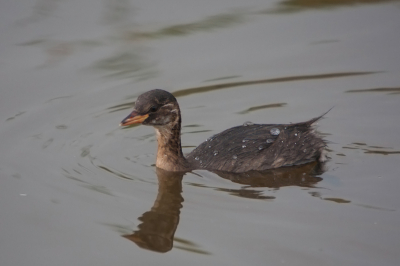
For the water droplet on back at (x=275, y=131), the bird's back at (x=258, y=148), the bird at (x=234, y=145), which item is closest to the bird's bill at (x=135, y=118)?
the bird at (x=234, y=145)

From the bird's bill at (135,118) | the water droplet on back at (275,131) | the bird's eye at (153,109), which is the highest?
the bird's eye at (153,109)

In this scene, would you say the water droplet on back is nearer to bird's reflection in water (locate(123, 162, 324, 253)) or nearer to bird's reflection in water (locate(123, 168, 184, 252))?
bird's reflection in water (locate(123, 162, 324, 253))

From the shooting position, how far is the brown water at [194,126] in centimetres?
661

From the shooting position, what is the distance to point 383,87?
10328 millimetres

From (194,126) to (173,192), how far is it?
2.00 meters

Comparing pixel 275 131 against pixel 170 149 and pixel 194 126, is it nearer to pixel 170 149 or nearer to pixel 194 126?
pixel 170 149

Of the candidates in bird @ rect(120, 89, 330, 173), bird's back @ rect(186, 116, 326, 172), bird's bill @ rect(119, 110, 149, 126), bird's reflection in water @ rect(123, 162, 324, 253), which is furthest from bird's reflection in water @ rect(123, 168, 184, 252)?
bird's bill @ rect(119, 110, 149, 126)

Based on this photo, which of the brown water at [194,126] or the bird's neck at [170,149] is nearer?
the brown water at [194,126]

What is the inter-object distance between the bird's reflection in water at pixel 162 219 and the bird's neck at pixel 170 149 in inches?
7.8

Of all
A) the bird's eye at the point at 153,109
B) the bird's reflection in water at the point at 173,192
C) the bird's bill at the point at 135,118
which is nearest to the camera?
the bird's reflection in water at the point at 173,192

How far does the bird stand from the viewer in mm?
8477

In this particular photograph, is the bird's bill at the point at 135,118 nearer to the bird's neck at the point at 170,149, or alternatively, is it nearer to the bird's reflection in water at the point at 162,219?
the bird's neck at the point at 170,149

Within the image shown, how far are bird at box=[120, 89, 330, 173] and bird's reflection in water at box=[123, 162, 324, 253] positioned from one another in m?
0.10

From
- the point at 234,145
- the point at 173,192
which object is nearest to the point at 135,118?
the point at 173,192
